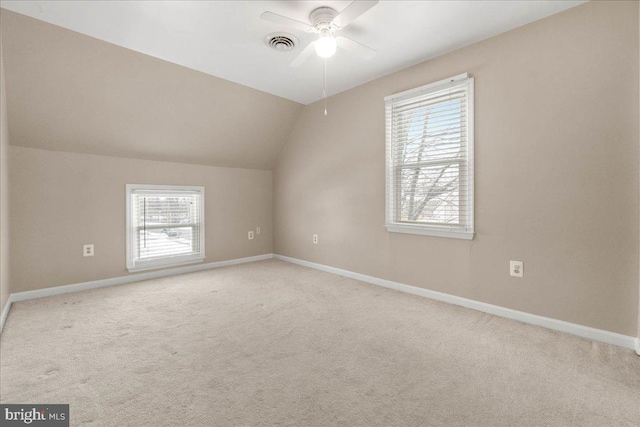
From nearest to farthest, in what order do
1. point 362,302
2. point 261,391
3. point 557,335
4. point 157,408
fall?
point 157,408 → point 261,391 → point 557,335 → point 362,302

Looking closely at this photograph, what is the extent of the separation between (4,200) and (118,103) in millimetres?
1351

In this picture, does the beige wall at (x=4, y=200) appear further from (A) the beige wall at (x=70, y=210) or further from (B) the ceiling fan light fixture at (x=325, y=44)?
(B) the ceiling fan light fixture at (x=325, y=44)

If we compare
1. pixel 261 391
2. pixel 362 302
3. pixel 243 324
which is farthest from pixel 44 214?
pixel 362 302

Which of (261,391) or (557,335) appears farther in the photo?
(557,335)

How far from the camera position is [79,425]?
4.36 feet

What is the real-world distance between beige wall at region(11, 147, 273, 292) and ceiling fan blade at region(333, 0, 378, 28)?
3.03m

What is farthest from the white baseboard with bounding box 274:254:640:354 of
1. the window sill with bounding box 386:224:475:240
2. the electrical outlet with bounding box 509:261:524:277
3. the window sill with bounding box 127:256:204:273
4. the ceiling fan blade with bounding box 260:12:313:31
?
the ceiling fan blade with bounding box 260:12:313:31

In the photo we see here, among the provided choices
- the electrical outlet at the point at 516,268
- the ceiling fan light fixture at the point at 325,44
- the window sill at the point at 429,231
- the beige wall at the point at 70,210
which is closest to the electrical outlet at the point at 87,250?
the beige wall at the point at 70,210

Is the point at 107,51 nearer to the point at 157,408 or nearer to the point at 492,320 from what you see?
the point at 157,408

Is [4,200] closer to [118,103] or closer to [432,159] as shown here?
[118,103]

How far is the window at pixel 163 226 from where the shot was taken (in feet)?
12.2

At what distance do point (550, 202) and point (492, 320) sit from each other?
3.55 feet

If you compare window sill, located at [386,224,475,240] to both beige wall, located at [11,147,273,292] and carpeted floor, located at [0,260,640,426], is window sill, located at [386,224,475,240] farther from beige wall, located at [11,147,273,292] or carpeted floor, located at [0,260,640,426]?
beige wall, located at [11,147,273,292]

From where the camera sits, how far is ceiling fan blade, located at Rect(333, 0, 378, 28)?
71.0 inches
